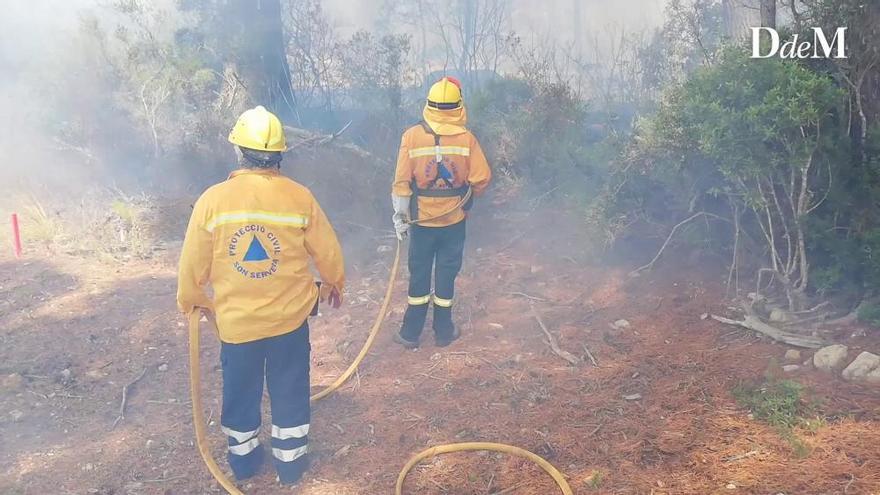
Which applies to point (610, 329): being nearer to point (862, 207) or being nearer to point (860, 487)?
point (862, 207)

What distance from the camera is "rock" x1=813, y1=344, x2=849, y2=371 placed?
3998 millimetres

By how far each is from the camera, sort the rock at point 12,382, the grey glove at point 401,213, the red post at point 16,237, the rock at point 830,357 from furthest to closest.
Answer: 1. the red post at point 16,237
2. the grey glove at point 401,213
3. the rock at point 12,382
4. the rock at point 830,357

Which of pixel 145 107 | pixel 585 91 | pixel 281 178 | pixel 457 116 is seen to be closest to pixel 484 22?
pixel 585 91

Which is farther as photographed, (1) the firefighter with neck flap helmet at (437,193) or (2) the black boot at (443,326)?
(2) the black boot at (443,326)

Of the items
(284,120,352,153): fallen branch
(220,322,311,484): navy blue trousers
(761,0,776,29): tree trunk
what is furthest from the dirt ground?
(284,120,352,153): fallen branch

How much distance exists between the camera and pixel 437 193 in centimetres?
498

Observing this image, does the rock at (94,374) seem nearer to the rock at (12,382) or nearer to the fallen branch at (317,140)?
the rock at (12,382)

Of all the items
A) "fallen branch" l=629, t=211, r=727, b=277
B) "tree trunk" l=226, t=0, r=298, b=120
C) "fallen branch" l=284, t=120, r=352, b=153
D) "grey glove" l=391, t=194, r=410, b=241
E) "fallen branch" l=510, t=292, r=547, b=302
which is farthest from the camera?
"tree trunk" l=226, t=0, r=298, b=120

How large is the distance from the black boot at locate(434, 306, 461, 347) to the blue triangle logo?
2081mm

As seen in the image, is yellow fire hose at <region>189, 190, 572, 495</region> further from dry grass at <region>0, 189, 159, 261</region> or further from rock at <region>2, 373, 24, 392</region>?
dry grass at <region>0, 189, 159, 261</region>

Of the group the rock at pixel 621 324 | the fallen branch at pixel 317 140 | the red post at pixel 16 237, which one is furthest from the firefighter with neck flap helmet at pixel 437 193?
the red post at pixel 16 237

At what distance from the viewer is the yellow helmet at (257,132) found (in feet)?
10.9

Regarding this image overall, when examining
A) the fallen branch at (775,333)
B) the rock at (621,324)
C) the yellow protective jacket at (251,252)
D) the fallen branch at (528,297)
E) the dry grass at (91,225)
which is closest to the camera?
the yellow protective jacket at (251,252)

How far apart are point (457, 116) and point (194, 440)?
276cm
